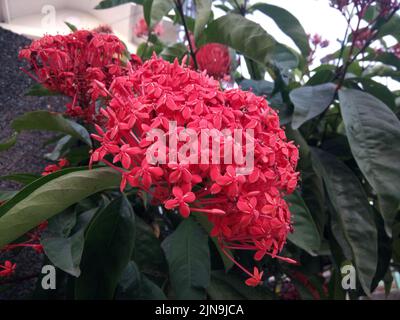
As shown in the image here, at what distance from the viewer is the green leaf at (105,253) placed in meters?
0.52

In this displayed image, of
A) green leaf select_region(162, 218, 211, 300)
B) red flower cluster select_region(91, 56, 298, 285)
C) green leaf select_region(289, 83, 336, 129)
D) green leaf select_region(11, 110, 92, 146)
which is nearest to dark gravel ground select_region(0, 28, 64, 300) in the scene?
green leaf select_region(11, 110, 92, 146)

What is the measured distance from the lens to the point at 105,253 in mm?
530

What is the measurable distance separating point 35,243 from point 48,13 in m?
0.59

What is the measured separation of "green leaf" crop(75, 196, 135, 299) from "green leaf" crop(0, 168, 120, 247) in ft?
0.21

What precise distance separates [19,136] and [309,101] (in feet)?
1.88

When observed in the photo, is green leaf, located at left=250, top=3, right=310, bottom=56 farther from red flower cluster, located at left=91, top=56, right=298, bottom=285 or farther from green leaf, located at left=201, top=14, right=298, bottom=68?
red flower cluster, located at left=91, top=56, right=298, bottom=285

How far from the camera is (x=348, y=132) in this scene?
2.05ft

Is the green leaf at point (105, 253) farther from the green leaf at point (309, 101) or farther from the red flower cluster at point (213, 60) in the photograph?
the red flower cluster at point (213, 60)

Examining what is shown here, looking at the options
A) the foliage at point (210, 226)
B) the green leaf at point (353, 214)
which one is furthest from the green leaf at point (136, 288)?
the green leaf at point (353, 214)

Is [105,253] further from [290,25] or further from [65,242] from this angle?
[290,25]

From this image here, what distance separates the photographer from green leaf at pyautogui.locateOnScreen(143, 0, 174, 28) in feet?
2.42

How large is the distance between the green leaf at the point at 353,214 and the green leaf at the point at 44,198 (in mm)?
340

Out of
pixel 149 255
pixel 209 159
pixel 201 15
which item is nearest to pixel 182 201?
pixel 209 159
